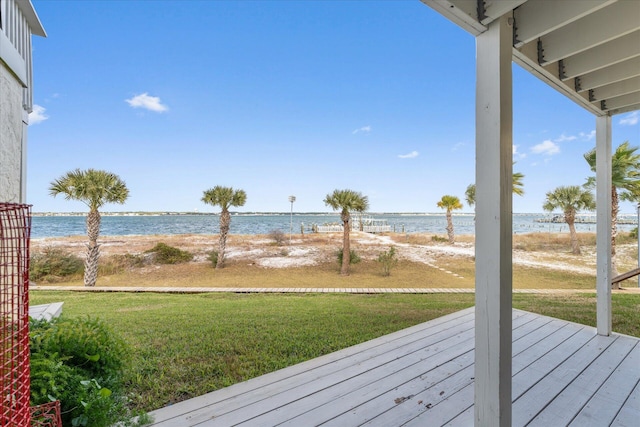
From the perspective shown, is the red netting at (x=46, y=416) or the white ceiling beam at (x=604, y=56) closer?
the red netting at (x=46, y=416)

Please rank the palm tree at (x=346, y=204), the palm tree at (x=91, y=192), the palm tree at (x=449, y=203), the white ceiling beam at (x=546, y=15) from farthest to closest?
the palm tree at (x=449, y=203)
the palm tree at (x=346, y=204)
the palm tree at (x=91, y=192)
the white ceiling beam at (x=546, y=15)

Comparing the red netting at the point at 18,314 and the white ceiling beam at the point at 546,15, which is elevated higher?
the white ceiling beam at the point at 546,15

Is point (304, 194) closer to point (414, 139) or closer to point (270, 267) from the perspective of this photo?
point (414, 139)

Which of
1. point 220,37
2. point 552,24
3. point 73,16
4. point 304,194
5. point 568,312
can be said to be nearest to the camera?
point 552,24

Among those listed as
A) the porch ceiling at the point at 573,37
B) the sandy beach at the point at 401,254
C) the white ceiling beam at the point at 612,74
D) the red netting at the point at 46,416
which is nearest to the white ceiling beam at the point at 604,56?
the porch ceiling at the point at 573,37

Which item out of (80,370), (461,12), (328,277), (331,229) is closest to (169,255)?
(328,277)

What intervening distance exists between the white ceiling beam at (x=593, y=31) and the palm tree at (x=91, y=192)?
8.33 metres

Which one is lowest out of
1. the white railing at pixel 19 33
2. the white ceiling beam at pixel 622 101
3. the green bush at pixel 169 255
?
the green bush at pixel 169 255

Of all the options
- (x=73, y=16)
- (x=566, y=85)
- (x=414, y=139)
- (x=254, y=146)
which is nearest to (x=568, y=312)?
(x=566, y=85)

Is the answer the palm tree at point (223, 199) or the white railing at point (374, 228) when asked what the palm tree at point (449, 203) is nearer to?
the white railing at point (374, 228)

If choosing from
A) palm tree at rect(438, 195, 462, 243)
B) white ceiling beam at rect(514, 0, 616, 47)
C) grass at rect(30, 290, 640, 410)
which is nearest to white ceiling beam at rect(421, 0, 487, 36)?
white ceiling beam at rect(514, 0, 616, 47)

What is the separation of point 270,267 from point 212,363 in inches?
300

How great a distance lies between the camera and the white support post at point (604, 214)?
2170mm

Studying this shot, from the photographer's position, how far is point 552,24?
112 cm
